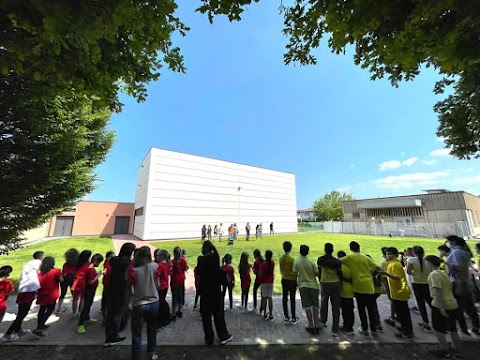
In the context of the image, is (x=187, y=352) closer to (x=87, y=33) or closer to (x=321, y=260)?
(x=321, y=260)

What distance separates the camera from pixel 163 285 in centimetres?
470

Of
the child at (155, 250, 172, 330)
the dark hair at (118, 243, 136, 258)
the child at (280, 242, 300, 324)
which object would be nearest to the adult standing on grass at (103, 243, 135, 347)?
the dark hair at (118, 243, 136, 258)

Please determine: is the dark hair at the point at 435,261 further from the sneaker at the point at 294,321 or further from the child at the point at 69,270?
the child at the point at 69,270

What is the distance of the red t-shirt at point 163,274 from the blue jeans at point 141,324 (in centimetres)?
107

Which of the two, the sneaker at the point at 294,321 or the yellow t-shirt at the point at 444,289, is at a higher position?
the yellow t-shirt at the point at 444,289

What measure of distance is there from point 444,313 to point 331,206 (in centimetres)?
5540

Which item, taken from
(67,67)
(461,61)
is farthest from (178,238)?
(461,61)

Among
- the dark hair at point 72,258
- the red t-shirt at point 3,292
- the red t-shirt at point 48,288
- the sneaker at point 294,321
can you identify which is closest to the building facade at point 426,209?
the sneaker at point 294,321

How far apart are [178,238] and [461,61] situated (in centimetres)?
2357

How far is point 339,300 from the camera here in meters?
4.46

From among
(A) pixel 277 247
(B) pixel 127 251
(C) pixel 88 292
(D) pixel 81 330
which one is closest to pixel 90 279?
(C) pixel 88 292

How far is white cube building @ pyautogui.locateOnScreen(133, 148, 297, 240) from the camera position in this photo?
2220 cm

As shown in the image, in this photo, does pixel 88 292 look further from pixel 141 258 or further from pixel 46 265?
pixel 141 258

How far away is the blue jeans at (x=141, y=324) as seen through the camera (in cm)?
332
